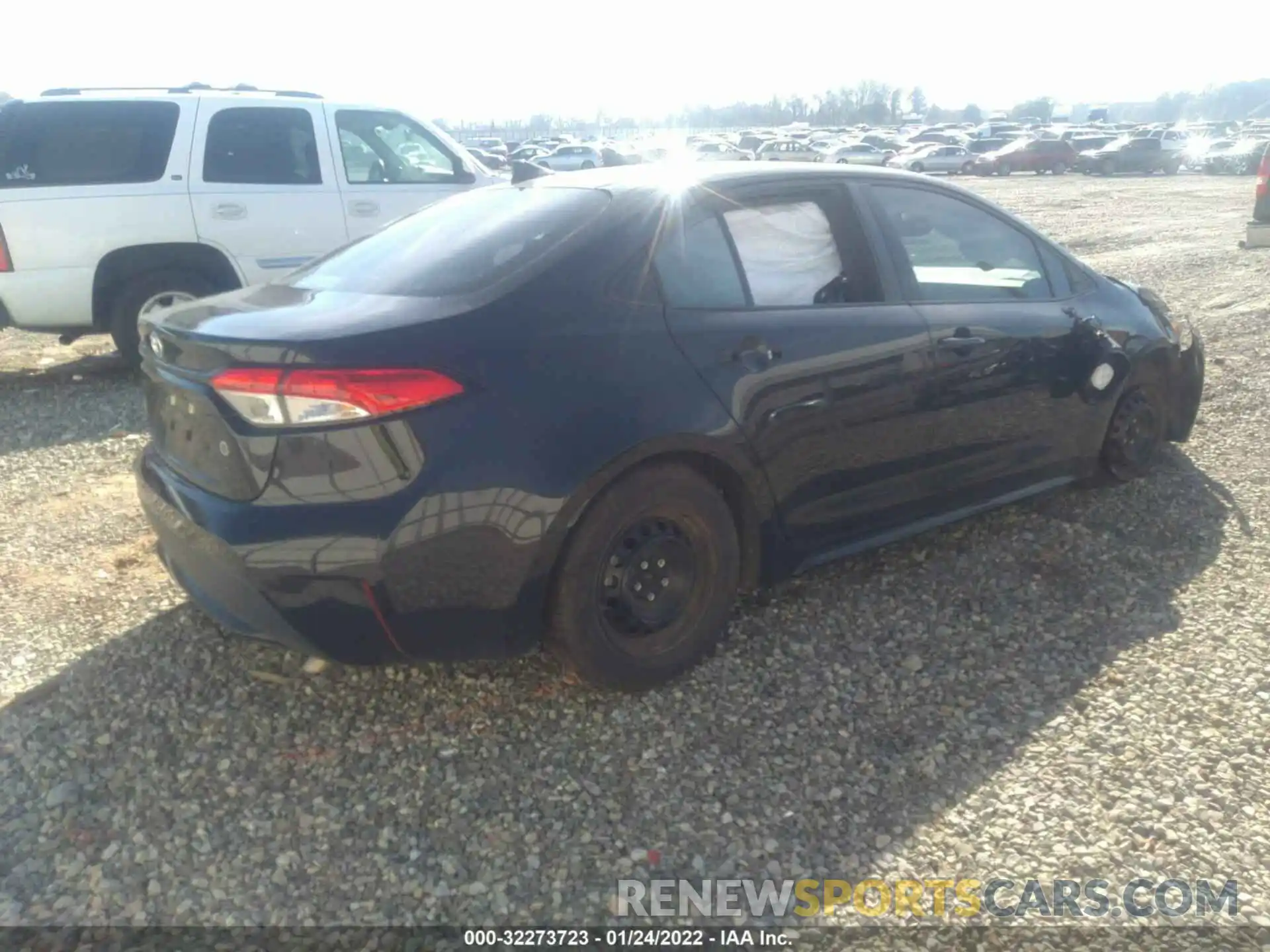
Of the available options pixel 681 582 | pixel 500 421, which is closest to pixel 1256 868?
pixel 681 582

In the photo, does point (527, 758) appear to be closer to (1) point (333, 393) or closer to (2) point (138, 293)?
(1) point (333, 393)

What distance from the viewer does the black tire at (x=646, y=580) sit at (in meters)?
3.04

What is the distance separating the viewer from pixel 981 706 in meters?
3.28

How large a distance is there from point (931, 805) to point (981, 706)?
0.56 meters

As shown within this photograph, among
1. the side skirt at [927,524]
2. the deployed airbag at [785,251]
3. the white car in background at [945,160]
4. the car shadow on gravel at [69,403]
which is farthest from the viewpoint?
the white car in background at [945,160]

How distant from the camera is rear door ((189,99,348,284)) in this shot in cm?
737

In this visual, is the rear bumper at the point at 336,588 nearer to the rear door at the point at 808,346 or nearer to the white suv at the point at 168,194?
the rear door at the point at 808,346

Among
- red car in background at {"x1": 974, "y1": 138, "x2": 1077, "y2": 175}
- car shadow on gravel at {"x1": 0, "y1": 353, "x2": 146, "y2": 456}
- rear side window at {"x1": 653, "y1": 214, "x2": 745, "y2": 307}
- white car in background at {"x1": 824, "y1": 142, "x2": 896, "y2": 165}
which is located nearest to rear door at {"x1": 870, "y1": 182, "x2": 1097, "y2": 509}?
rear side window at {"x1": 653, "y1": 214, "x2": 745, "y2": 307}

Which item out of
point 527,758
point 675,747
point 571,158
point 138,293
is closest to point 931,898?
point 675,747

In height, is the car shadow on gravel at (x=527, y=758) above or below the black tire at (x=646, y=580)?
below

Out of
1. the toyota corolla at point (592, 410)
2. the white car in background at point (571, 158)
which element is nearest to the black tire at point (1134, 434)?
the toyota corolla at point (592, 410)

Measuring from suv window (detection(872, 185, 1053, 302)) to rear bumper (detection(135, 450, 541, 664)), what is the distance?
2.05 meters

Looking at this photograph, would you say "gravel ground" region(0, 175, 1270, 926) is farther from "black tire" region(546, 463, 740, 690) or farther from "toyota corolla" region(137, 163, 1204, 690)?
"toyota corolla" region(137, 163, 1204, 690)

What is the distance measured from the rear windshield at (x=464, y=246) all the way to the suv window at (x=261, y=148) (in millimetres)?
4188
